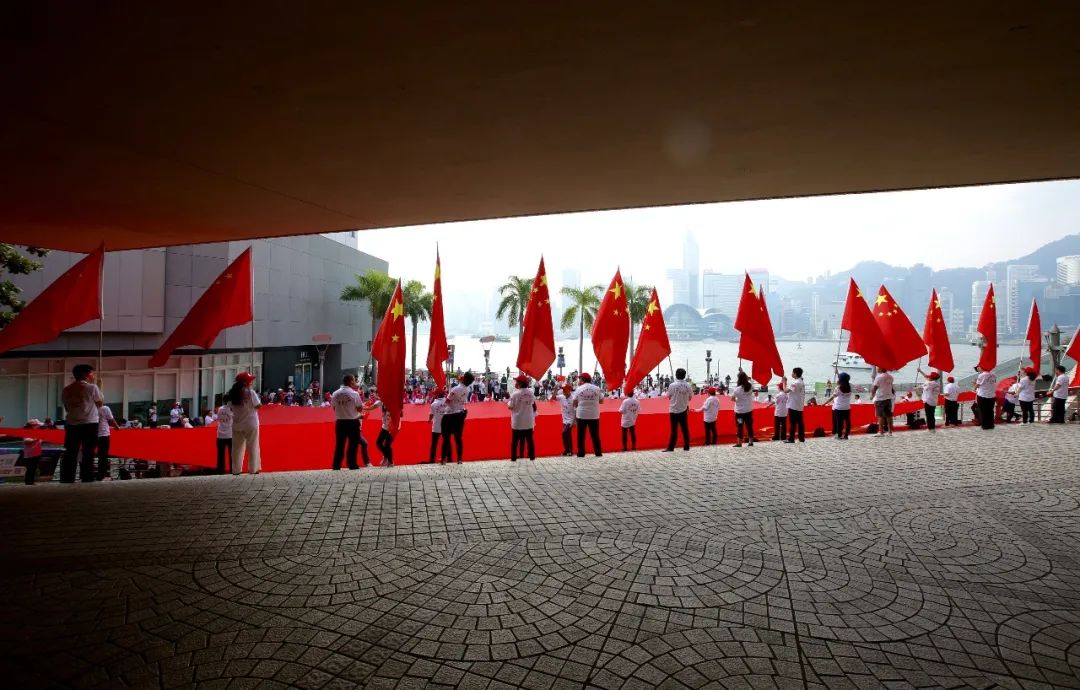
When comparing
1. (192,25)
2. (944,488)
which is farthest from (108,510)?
(944,488)

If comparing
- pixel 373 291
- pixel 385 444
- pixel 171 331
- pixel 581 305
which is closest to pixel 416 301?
pixel 373 291

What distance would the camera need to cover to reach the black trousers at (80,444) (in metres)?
8.55

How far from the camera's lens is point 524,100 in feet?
15.5

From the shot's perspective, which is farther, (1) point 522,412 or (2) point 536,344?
(2) point 536,344

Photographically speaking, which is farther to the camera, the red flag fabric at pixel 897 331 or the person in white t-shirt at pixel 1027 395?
the person in white t-shirt at pixel 1027 395

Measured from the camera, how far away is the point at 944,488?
280 inches

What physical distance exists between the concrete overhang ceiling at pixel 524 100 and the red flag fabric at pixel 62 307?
1.33 metres

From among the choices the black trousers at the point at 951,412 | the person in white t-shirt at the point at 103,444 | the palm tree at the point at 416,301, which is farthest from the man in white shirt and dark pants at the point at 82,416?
the palm tree at the point at 416,301

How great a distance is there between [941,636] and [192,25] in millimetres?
5968

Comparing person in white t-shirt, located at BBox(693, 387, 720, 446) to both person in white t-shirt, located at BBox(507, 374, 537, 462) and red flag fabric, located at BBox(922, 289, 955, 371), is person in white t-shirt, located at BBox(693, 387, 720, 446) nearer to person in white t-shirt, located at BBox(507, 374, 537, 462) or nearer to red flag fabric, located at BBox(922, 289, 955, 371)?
person in white t-shirt, located at BBox(507, 374, 537, 462)

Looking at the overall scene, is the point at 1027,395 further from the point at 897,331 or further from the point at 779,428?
the point at 779,428

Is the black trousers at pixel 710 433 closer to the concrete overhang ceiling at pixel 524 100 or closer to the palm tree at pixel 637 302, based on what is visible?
the concrete overhang ceiling at pixel 524 100

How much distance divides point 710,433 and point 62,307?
41.7 ft

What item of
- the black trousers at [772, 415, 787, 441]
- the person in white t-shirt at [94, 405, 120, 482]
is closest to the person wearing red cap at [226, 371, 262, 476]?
the person in white t-shirt at [94, 405, 120, 482]
